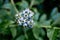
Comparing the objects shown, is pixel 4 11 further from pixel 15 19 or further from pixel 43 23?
pixel 43 23

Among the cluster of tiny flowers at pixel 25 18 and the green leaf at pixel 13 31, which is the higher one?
the cluster of tiny flowers at pixel 25 18

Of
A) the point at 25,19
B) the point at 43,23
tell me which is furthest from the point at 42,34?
the point at 25,19

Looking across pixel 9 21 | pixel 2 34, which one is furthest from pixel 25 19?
pixel 2 34

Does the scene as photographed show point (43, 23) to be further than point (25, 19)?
Yes

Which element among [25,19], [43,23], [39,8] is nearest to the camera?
[25,19]

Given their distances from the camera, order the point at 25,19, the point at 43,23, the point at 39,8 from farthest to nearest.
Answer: the point at 39,8 → the point at 43,23 → the point at 25,19

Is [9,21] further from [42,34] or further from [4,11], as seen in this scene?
[42,34]

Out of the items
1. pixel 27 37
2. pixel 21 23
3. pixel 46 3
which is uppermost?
pixel 46 3

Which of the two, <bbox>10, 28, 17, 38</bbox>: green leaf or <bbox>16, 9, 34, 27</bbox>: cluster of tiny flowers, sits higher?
<bbox>16, 9, 34, 27</bbox>: cluster of tiny flowers

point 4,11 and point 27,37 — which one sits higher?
point 4,11
